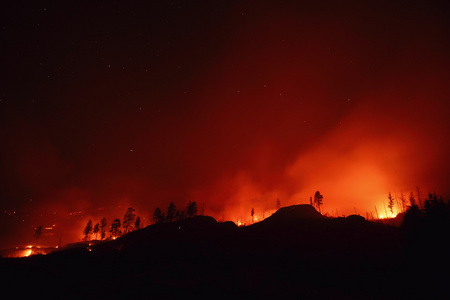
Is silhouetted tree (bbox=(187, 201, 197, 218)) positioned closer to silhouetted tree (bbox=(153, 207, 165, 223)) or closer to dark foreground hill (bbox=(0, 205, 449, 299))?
silhouetted tree (bbox=(153, 207, 165, 223))

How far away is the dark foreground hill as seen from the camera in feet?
110

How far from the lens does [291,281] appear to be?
38.3 metres

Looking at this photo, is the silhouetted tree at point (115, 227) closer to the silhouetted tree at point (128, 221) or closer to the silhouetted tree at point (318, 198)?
the silhouetted tree at point (128, 221)

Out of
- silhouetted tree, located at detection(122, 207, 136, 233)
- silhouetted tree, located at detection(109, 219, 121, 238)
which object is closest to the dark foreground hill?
silhouetted tree, located at detection(109, 219, 121, 238)

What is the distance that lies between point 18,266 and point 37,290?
1957 cm

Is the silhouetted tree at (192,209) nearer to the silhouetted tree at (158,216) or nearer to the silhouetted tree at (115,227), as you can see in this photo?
the silhouetted tree at (158,216)

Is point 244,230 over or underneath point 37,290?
over

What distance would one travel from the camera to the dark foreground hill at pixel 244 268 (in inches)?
1323

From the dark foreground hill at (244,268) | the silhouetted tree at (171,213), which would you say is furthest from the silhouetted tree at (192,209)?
the dark foreground hill at (244,268)

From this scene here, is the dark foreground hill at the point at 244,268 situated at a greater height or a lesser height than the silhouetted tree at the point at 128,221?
lesser

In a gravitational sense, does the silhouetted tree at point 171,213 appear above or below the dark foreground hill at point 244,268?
above

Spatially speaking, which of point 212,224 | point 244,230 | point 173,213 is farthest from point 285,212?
point 173,213

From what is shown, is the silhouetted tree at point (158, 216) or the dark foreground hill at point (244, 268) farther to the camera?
the silhouetted tree at point (158, 216)

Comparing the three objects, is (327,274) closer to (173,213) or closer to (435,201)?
(435,201)
